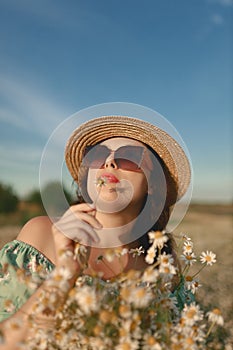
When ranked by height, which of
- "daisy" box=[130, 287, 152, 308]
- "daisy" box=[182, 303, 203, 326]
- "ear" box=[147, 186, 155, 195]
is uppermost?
"ear" box=[147, 186, 155, 195]

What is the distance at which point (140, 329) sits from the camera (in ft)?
5.11

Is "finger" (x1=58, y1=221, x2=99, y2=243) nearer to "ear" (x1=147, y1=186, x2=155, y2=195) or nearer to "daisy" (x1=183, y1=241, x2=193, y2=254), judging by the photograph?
"daisy" (x1=183, y1=241, x2=193, y2=254)

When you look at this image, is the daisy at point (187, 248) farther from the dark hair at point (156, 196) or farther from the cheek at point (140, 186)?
the dark hair at point (156, 196)

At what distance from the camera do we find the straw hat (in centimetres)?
278

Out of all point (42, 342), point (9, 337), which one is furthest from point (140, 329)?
point (9, 337)

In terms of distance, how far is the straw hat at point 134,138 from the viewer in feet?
9.12

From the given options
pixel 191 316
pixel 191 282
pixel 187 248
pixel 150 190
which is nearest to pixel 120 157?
pixel 150 190

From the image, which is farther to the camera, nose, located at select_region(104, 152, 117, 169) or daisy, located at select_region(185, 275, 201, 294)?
nose, located at select_region(104, 152, 117, 169)

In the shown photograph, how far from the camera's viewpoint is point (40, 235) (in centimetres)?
278

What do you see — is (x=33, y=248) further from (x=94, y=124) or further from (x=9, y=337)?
(x=9, y=337)

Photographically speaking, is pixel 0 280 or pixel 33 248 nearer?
pixel 0 280

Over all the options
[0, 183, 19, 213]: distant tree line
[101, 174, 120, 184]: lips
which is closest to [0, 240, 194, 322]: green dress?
[101, 174, 120, 184]: lips

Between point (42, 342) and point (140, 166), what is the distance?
1.31 m

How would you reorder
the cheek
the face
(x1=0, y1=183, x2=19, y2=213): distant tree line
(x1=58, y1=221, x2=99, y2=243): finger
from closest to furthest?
1. (x1=58, y1=221, x2=99, y2=243): finger
2. the face
3. the cheek
4. (x1=0, y1=183, x2=19, y2=213): distant tree line
